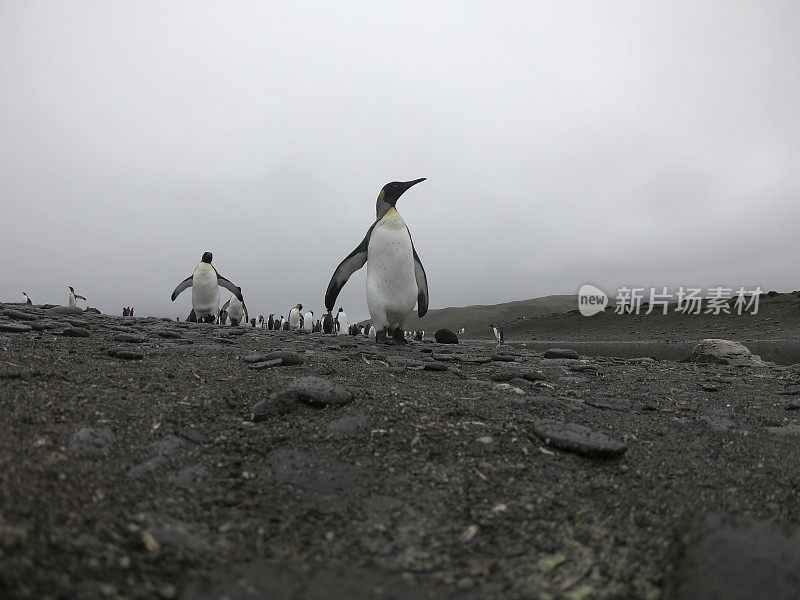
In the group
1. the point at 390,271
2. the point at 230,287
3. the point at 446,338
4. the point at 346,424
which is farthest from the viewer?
the point at 230,287

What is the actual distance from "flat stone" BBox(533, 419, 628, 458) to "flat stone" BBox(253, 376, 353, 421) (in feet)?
4.17

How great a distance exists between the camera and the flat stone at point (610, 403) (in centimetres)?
376

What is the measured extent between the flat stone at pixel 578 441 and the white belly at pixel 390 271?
4.42 m

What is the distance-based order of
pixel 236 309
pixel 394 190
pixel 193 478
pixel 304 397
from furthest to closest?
1. pixel 236 309
2. pixel 394 190
3. pixel 304 397
4. pixel 193 478

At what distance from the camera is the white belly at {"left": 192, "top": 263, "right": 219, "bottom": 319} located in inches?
554

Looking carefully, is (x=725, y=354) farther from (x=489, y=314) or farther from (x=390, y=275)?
(x=489, y=314)

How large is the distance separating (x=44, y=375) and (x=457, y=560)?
10.0 feet

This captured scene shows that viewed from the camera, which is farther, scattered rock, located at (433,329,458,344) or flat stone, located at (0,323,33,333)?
scattered rock, located at (433,329,458,344)

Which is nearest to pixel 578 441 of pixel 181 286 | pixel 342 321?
pixel 181 286

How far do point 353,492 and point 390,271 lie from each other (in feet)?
16.7

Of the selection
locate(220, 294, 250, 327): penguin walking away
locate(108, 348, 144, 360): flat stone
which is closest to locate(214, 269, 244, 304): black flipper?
locate(220, 294, 250, 327): penguin walking away

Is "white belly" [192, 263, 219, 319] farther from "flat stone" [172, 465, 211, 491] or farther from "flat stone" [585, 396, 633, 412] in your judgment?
"flat stone" [172, 465, 211, 491]

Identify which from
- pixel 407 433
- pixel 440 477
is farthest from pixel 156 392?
pixel 440 477

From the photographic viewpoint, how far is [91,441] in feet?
6.47
